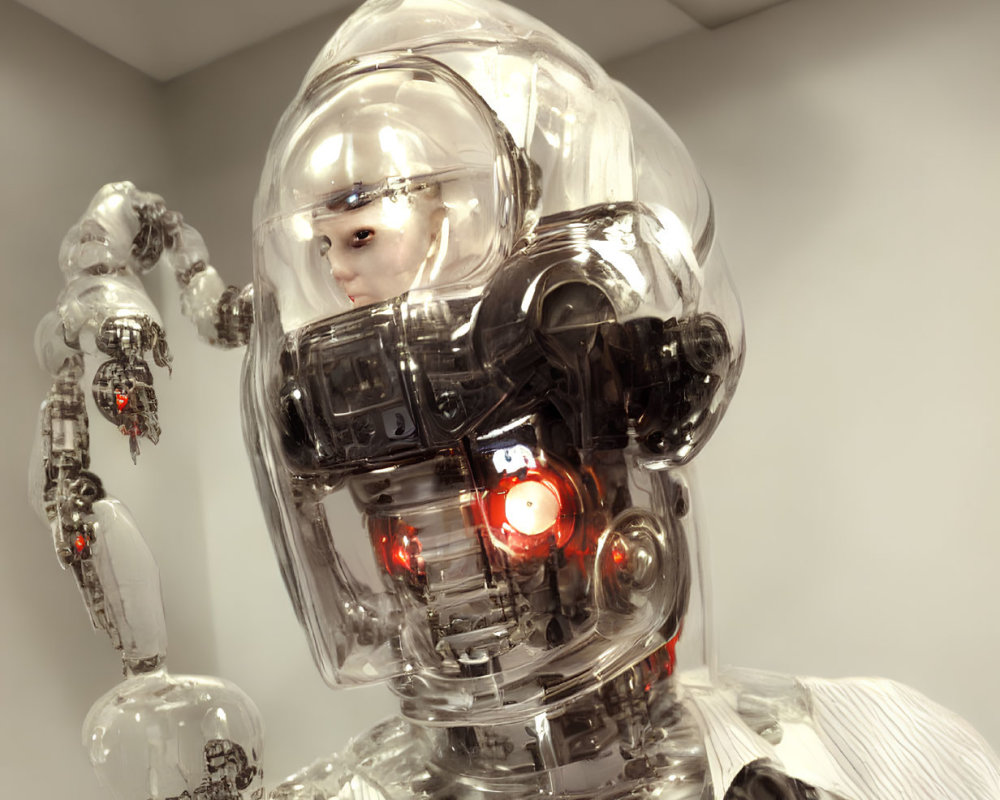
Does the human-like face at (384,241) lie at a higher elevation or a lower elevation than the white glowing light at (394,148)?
lower

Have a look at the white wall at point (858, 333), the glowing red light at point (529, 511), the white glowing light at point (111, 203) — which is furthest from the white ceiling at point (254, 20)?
the glowing red light at point (529, 511)

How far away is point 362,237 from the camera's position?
559mm

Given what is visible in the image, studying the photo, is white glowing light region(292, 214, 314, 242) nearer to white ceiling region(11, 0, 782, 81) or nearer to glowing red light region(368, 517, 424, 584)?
glowing red light region(368, 517, 424, 584)

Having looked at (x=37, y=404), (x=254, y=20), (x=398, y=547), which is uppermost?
(x=254, y=20)

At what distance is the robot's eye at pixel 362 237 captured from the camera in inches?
21.9

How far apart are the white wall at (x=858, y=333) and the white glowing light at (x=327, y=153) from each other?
1.39ft

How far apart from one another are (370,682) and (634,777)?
147 millimetres

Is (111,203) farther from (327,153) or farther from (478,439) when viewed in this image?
(478,439)

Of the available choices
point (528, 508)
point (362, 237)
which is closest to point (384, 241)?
point (362, 237)

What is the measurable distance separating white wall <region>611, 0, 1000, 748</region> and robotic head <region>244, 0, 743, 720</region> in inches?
12.0

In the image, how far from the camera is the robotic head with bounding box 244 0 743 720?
52 cm

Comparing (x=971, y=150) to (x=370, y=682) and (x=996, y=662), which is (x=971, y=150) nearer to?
(x=996, y=662)

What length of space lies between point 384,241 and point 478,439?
4.3 inches

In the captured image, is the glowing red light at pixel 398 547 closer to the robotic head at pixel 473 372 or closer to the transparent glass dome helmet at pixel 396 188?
the robotic head at pixel 473 372
